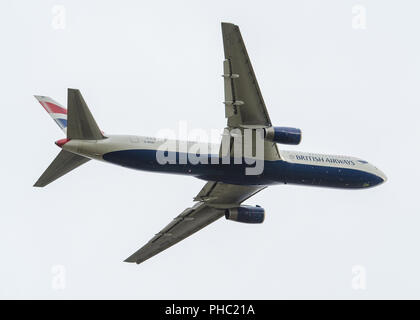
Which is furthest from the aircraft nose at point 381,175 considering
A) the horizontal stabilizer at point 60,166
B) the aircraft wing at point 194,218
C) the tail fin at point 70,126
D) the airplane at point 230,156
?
the horizontal stabilizer at point 60,166

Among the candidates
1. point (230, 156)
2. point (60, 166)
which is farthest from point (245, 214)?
point (60, 166)

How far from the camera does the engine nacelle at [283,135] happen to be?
40.1 m

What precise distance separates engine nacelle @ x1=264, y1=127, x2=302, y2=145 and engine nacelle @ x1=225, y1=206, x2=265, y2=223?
8477 mm

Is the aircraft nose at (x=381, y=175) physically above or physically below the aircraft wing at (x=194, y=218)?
above

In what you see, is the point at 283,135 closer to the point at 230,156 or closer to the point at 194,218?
the point at 230,156

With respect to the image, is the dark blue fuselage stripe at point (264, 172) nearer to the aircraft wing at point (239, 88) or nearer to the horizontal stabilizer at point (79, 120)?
the horizontal stabilizer at point (79, 120)

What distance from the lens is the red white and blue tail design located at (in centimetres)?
4194

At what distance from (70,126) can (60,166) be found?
2721mm

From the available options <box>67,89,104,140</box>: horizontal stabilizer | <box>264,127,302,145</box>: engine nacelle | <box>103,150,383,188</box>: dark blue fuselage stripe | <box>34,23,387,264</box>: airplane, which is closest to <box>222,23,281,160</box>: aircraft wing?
<box>34,23,387,264</box>: airplane

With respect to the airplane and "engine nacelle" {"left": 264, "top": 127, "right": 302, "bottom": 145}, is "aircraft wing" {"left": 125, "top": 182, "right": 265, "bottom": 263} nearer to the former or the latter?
the airplane

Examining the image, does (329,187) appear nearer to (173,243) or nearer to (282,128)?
(282,128)

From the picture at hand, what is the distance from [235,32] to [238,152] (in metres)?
7.92

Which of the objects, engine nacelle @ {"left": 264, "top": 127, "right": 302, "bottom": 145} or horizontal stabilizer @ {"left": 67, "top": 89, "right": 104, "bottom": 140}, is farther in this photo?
engine nacelle @ {"left": 264, "top": 127, "right": 302, "bottom": 145}

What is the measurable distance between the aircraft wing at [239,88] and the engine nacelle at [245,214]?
384 inches
